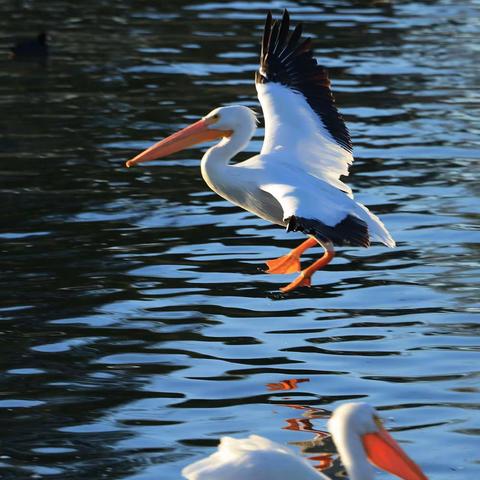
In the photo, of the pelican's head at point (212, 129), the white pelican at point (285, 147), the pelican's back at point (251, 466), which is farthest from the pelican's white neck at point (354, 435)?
the pelican's head at point (212, 129)

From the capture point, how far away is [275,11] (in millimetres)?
24359

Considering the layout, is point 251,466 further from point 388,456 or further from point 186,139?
point 186,139

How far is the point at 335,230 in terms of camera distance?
869 centimetres

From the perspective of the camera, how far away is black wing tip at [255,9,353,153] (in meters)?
Result: 11.1

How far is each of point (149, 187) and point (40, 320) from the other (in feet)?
14.0

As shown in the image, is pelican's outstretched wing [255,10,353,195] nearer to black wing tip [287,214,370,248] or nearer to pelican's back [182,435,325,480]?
black wing tip [287,214,370,248]

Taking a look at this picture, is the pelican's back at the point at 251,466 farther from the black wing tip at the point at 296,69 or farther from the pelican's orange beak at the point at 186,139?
the black wing tip at the point at 296,69

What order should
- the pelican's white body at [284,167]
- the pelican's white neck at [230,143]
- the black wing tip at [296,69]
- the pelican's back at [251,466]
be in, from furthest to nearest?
1. the black wing tip at [296,69]
2. the pelican's white neck at [230,143]
3. the pelican's white body at [284,167]
4. the pelican's back at [251,466]

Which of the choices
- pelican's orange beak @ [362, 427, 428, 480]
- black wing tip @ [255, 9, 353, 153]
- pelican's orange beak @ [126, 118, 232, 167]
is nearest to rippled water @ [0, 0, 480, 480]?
pelican's orange beak @ [362, 427, 428, 480]

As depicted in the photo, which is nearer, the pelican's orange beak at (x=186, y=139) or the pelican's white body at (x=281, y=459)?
the pelican's white body at (x=281, y=459)

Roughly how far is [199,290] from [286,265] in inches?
24.6

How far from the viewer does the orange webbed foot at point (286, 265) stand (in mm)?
10156

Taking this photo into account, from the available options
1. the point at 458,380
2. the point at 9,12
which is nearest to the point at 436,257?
the point at 458,380

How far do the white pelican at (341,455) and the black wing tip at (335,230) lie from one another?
230cm
